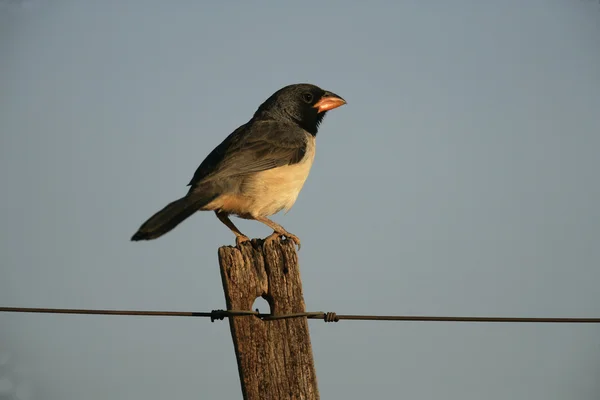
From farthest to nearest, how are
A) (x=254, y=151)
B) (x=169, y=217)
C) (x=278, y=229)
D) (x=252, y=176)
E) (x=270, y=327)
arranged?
(x=254, y=151)
(x=252, y=176)
(x=278, y=229)
(x=169, y=217)
(x=270, y=327)

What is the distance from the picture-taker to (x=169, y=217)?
5105 mm

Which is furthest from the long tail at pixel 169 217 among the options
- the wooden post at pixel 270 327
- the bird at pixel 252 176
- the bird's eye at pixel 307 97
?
Answer: the bird's eye at pixel 307 97

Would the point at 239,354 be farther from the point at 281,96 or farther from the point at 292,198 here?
the point at 281,96

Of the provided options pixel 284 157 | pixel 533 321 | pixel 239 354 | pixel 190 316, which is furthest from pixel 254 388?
pixel 284 157

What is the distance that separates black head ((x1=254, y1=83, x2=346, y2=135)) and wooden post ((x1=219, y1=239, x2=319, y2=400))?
382cm

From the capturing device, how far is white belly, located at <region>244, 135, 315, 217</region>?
6270 millimetres

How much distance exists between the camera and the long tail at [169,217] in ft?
15.9

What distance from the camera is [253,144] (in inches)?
267

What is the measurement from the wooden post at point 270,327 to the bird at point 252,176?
1151mm

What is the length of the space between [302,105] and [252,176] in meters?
1.84

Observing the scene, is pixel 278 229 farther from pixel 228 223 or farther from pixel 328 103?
pixel 328 103

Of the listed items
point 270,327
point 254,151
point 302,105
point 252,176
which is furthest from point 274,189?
point 270,327

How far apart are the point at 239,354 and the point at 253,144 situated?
122 inches

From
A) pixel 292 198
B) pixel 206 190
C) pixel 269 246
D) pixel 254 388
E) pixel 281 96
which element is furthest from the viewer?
pixel 281 96
